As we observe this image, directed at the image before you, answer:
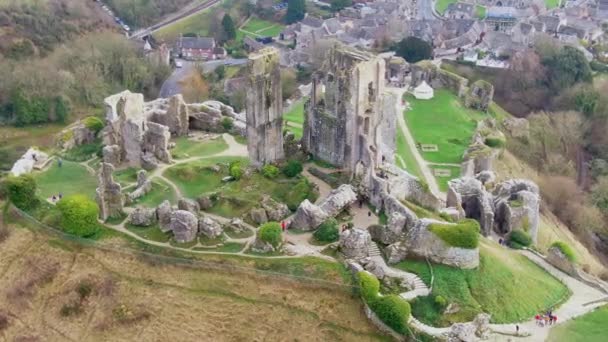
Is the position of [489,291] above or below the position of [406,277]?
below

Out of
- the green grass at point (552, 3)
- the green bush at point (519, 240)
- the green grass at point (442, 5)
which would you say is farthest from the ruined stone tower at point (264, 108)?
the green grass at point (552, 3)

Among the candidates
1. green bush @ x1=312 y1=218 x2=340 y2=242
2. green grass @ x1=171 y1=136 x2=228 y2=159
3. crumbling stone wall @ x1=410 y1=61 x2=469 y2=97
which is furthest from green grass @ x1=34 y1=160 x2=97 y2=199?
crumbling stone wall @ x1=410 y1=61 x2=469 y2=97

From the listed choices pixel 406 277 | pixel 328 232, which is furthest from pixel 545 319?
pixel 328 232

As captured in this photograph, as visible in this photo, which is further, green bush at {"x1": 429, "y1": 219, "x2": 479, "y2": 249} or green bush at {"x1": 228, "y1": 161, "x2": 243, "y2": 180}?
green bush at {"x1": 228, "y1": 161, "x2": 243, "y2": 180}

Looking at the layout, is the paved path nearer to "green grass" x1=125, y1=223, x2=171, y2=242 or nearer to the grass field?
the grass field

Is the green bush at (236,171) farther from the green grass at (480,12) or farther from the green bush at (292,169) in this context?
the green grass at (480,12)

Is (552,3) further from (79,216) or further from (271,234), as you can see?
(79,216)

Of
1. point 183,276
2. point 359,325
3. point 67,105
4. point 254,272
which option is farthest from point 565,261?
point 67,105
